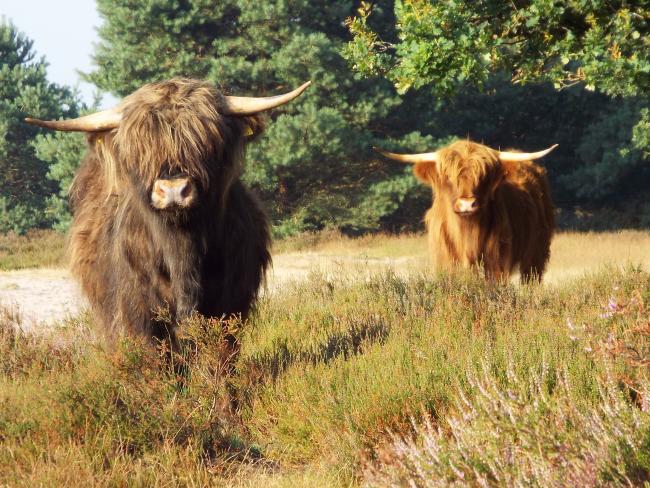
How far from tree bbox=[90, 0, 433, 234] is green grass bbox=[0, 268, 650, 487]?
1374cm

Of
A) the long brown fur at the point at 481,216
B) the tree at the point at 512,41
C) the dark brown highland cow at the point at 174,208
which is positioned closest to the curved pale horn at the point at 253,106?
the dark brown highland cow at the point at 174,208

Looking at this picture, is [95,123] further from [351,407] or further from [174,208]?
[351,407]

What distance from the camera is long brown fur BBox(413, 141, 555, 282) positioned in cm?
765

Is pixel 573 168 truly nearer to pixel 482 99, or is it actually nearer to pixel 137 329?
pixel 482 99

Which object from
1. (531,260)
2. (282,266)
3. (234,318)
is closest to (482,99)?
(282,266)

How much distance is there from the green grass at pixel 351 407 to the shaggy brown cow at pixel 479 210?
2222 mm

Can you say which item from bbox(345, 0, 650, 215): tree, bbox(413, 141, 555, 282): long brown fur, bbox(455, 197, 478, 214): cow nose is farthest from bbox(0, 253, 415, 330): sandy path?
bbox(345, 0, 650, 215): tree

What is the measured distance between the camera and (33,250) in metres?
20.2

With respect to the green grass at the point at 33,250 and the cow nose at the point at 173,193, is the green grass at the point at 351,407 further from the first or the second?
the green grass at the point at 33,250

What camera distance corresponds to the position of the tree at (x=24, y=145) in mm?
26703

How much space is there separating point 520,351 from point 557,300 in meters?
2.26

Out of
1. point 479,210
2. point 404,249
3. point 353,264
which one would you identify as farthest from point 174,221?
point 404,249

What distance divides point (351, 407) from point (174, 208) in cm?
134

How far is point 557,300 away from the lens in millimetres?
6199
